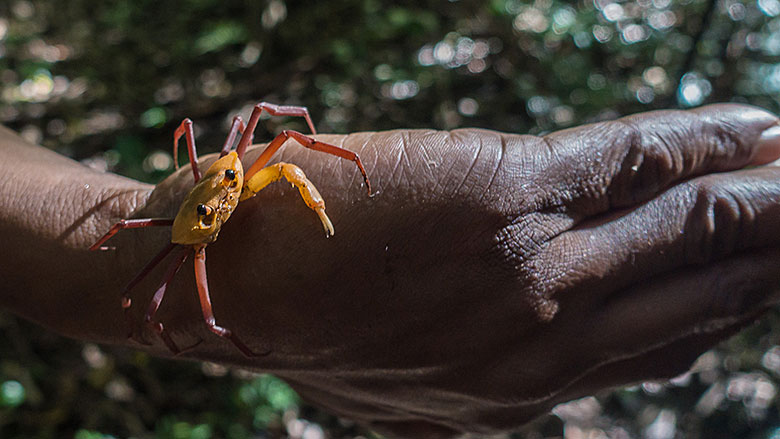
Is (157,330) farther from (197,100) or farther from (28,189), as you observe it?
(197,100)

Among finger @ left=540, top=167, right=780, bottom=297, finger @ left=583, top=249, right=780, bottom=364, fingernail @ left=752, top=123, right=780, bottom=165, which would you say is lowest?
finger @ left=583, top=249, right=780, bottom=364

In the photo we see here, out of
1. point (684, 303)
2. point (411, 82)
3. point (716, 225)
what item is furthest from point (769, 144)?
point (411, 82)

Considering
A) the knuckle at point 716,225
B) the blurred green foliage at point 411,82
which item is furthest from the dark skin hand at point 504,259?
the blurred green foliage at point 411,82

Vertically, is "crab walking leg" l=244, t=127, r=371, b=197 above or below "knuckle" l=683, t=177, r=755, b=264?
above

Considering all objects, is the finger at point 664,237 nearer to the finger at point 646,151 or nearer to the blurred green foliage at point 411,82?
the finger at point 646,151

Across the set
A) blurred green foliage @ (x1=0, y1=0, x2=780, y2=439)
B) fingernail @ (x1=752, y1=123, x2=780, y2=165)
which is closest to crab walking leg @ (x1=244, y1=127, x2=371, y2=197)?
fingernail @ (x1=752, y1=123, x2=780, y2=165)

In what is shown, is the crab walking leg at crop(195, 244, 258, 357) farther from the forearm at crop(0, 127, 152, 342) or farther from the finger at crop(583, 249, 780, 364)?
the finger at crop(583, 249, 780, 364)

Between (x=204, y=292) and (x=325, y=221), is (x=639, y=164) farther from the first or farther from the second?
(x=204, y=292)
